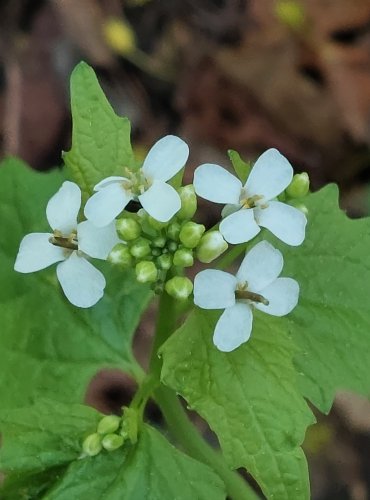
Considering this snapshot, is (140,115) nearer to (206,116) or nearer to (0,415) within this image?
(206,116)

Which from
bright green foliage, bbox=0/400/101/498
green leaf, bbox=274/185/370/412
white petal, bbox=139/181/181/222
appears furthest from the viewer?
green leaf, bbox=274/185/370/412

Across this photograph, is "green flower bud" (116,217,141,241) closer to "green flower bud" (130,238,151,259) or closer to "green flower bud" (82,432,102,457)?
"green flower bud" (130,238,151,259)

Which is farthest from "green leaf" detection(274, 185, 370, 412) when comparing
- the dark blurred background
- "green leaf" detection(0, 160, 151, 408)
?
the dark blurred background

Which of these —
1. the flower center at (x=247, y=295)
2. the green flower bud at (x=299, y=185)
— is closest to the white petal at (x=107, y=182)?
the flower center at (x=247, y=295)

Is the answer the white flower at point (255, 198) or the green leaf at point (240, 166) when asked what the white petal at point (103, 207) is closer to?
the white flower at point (255, 198)

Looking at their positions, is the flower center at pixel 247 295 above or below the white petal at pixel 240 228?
below

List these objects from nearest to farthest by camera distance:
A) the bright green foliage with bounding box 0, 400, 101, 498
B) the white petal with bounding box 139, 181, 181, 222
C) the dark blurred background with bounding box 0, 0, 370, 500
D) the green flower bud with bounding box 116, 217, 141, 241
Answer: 1. the white petal with bounding box 139, 181, 181, 222
2. the green flower bud with bounding box 116, 217, 141, 241
3. the bright green foliage with bounding box 0, 400, 101, 498
4. the dark blurred background with bounding box 0, 0, 370, 500
